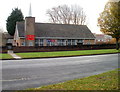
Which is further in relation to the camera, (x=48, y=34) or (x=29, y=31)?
(x=48, y=34)

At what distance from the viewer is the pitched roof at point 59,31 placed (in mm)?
45719

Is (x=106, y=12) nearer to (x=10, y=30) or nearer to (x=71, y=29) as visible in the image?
(x=71, y=29)

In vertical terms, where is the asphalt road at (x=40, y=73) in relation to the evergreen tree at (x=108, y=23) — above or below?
below

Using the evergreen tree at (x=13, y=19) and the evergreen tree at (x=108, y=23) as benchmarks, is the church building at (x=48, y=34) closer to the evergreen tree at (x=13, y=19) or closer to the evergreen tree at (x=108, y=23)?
the evergreen tree at (x=13, y=19)

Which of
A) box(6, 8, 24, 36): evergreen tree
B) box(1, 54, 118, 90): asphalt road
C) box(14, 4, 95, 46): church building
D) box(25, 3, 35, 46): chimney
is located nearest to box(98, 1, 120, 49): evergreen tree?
box(14, 4, 95, 46): church building

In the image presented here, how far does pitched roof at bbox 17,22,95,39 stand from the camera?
45719 millimetres

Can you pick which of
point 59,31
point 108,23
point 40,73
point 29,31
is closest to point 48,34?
point 59,31

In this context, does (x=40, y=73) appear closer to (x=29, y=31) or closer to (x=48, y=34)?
(x=29, y=31)

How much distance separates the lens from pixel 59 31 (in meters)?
48.9

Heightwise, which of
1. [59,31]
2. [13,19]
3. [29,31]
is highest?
[13,19]

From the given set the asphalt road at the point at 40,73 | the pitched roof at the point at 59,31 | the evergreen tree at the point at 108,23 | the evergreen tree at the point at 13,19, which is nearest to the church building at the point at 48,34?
the pitched roof at the point at 59,31

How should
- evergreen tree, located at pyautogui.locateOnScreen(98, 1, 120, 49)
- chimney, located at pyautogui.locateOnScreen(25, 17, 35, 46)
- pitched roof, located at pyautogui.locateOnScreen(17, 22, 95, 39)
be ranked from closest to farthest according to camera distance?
evergreen tree, located at pyautogui.locateOnScreen(98, 1, 120, 49) < chimney, located at pyautogui.locateOnScreen(25, 17, 35, 46) < pitched roof, located at pyautogui.locateOnScreen(17, 22, 95, 39)

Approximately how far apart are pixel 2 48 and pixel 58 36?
702 inches

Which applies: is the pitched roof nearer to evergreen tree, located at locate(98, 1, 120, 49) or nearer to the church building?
the church building
